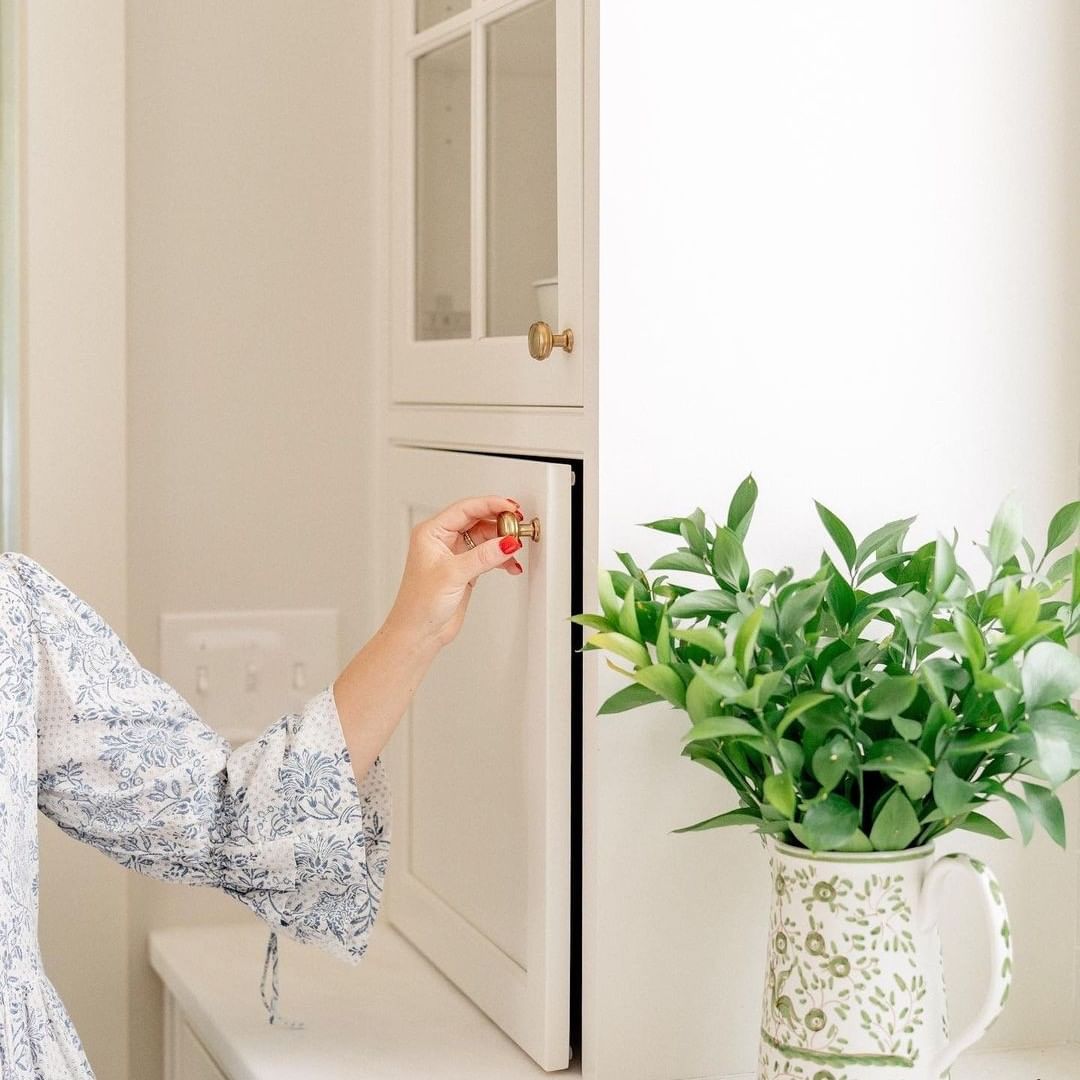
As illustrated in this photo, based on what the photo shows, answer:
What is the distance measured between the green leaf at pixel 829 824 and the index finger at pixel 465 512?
39cm

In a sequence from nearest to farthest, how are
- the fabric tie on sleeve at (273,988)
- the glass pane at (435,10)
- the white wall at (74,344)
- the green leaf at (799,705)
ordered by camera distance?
the green leaf at (799,705), the fabric tie on sleeve at (273,988), the glass pane at (435,10), the white wall at (74,344)

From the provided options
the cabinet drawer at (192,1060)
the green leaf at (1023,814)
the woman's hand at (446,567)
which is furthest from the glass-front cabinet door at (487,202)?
the cabinet drawer at (192,1060)

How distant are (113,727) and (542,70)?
621mm

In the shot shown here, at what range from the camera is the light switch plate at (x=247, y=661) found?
166 cm

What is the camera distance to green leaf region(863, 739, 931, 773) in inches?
37.7

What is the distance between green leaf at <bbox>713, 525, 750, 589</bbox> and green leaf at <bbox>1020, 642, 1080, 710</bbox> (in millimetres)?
197

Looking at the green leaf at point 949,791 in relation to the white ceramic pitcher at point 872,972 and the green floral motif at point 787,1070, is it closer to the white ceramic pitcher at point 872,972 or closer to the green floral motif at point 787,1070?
the white ceramic pitcher at point 872,972

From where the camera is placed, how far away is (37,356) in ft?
5.19

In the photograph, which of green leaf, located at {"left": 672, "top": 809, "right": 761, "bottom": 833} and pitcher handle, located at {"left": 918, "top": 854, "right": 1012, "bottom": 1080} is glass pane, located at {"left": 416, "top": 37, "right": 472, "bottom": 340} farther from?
pitcher handle, located at {"left": 918, "top": 854, "right": 1012, "bottom": 1080}

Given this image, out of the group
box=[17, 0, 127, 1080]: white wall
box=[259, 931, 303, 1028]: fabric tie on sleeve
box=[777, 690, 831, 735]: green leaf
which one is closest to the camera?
box=[777, 690, 831, 735]: green leaf

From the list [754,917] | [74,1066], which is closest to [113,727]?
[74,1066]

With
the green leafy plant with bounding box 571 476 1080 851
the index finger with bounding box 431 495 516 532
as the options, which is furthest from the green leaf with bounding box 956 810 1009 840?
the index finger with bounding box 431 495 516 532

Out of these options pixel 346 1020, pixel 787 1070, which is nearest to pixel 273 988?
pixel 346 1020

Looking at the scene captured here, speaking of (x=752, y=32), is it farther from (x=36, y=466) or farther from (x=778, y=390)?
(x=36, y=466)
